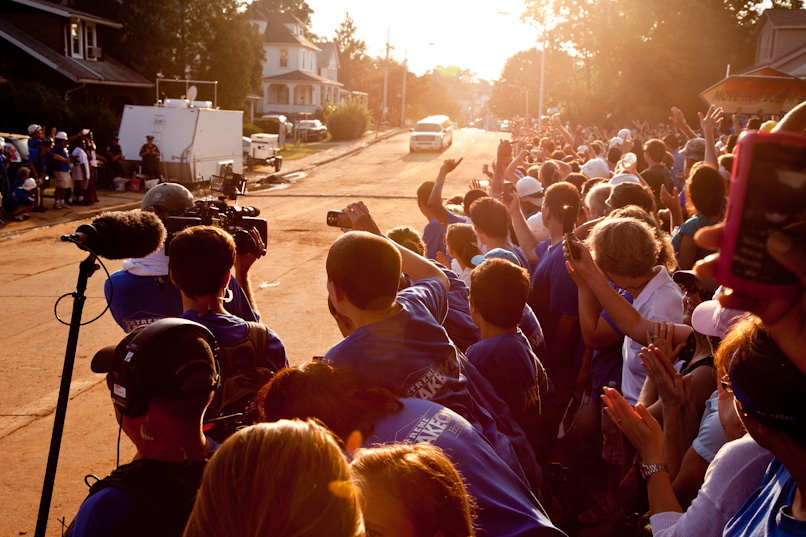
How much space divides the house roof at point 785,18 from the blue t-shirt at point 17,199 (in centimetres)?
3941

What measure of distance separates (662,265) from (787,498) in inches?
104

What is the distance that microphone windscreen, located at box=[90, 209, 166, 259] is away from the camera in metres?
3.06

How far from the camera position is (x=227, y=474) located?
1.42 metres

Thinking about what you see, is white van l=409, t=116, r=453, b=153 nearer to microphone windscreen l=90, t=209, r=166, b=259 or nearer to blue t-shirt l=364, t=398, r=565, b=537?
microphone windscreen l=90, t=209, r=166, b=259

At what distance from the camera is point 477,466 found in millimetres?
2273

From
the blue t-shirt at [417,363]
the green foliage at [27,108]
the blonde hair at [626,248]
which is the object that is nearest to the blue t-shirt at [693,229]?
the blonde hair at [626,248]

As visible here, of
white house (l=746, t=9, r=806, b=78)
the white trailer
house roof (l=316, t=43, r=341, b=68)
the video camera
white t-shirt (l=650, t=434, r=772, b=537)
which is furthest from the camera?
house roof (l=316, t=43, r=341, b=68)

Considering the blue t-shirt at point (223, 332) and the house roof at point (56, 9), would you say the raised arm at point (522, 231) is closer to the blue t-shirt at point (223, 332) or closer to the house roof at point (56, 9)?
the blue t-shirt at point (223, 332)

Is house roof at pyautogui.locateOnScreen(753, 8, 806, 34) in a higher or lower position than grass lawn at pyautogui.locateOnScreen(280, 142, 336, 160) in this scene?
higher

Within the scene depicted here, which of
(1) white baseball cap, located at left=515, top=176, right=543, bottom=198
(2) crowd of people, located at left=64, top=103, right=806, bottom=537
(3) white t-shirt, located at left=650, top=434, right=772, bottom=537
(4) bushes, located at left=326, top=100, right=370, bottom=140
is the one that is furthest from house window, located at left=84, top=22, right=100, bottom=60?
(3) white t-shirt, located at left=650, top=434, right=772, bottom=537

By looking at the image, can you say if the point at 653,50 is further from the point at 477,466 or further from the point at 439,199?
the point at 477,466

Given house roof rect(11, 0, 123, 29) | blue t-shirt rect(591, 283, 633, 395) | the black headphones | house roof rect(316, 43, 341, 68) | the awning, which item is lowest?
blue t-shirt rect(591, 283, 633, 395)

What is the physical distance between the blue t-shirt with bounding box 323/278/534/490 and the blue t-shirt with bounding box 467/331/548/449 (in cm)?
45

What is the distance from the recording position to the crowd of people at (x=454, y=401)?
1.46 m
